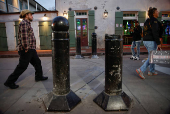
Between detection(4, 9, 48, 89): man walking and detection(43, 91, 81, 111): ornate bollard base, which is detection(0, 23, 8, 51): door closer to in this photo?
detection(4, 9, 48, 89): man walking

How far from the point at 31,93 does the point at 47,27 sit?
9461 millimetres

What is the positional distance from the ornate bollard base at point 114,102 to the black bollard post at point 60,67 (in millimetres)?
474

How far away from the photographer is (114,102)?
2.04 metres

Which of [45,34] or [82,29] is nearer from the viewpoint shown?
[45,34]

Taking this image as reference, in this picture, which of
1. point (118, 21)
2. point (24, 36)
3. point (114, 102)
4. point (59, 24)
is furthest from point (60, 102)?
point (118, 21)

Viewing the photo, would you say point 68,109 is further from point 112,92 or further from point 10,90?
point 10,90

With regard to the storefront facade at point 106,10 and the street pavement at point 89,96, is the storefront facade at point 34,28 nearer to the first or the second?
the storefront facade at point 106,10

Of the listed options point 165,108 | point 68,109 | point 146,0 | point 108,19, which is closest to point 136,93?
point 165,108

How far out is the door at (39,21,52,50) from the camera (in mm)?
11230

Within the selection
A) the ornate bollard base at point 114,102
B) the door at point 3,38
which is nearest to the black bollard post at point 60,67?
the ornate bollard base at point 114,102

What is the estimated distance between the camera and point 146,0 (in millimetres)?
10977

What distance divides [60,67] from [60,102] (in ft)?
1.83

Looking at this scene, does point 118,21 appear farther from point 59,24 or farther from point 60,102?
point 60,102

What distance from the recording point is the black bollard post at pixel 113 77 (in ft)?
6.55
